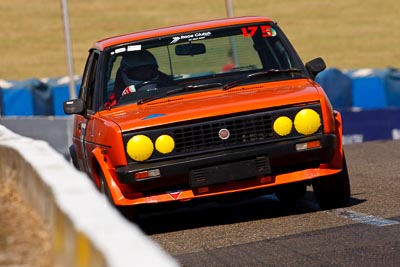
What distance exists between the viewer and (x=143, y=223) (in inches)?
429

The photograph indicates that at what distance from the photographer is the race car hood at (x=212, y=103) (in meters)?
9.53

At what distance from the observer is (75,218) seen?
17.1 feet

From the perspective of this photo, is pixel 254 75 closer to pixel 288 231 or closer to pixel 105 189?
pixel 105 189

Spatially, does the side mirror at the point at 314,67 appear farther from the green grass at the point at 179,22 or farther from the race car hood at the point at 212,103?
the green grass at the point at 179,22

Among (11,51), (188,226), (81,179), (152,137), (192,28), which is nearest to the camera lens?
(81,179)

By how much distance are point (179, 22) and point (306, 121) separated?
44.4m

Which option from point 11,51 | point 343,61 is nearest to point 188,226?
point 343,61

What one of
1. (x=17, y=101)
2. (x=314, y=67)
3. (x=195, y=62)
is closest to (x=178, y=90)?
(x=195, y=62)

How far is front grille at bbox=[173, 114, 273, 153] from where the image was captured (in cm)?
954

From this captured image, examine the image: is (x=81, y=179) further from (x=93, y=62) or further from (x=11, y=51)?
(x=11, y=51)

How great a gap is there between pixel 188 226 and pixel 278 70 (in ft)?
4.95

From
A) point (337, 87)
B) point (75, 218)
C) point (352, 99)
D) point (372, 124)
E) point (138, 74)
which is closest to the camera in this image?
point (75, 218)

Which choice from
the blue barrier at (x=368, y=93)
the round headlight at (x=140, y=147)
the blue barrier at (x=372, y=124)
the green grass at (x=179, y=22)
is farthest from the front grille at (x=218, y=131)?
the green grass at (x=179, y=22)

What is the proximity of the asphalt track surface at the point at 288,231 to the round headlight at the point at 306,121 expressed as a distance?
697mm
